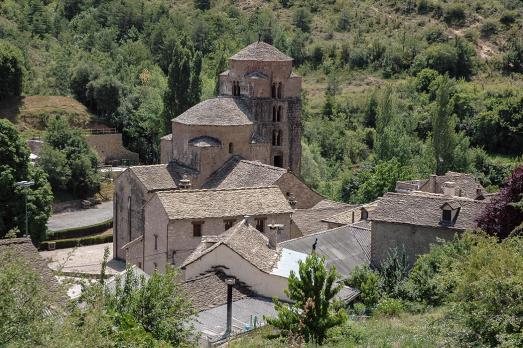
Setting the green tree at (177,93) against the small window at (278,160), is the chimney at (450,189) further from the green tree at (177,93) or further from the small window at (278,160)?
the green tree at (177,93)

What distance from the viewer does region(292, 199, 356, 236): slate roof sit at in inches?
1657

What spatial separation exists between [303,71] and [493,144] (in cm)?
2705

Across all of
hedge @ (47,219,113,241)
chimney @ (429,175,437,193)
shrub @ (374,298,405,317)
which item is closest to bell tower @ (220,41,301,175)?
chimney @ (429,175,437,193)

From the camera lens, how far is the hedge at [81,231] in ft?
174

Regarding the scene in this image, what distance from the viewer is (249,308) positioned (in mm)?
30359

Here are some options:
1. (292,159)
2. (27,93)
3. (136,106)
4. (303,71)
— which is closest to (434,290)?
(292,159)

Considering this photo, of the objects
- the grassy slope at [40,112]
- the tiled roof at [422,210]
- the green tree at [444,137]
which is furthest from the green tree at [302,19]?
the tiled roof at [422,210]

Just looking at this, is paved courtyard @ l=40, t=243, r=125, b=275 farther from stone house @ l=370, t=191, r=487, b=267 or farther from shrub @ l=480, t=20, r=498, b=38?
shrub @ l=480, t=20, r=498, b=38

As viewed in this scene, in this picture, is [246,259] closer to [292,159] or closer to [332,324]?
[332,324]

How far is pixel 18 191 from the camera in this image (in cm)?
4444

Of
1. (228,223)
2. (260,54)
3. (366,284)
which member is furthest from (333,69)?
(366,284)

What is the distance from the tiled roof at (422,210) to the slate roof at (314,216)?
481 centimetres

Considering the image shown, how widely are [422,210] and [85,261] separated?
1913cm

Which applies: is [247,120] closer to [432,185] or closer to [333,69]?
[432,185]
